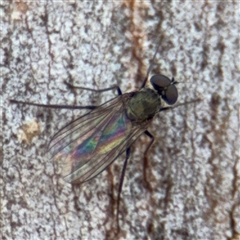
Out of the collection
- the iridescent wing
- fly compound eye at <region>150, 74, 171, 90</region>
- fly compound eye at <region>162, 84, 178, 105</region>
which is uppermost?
fly compound eye at <region>150, 74, 171, 90</region>

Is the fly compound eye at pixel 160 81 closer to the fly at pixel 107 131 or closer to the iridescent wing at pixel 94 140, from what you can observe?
the fly at pixel 107 131

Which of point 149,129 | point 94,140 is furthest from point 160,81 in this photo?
point 94,140

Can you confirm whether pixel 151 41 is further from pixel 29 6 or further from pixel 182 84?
pixel 29 6

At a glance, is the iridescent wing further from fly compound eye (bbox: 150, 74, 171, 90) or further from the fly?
fly compound eye (bbox: 150, 74, 171, 90)

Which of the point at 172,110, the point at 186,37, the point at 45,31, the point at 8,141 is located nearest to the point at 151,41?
the point at 186,37

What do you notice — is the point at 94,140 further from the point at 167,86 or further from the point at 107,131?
the point at 167,86

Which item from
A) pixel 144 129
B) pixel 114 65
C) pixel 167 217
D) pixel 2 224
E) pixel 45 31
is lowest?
pixel 167 217

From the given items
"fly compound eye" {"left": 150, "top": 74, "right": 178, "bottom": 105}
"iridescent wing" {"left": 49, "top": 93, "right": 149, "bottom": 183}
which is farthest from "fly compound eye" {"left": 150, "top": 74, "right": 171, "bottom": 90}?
"iridescent wing" {"left": 49, "top": 93, "right": 149, "bottom": 183}
